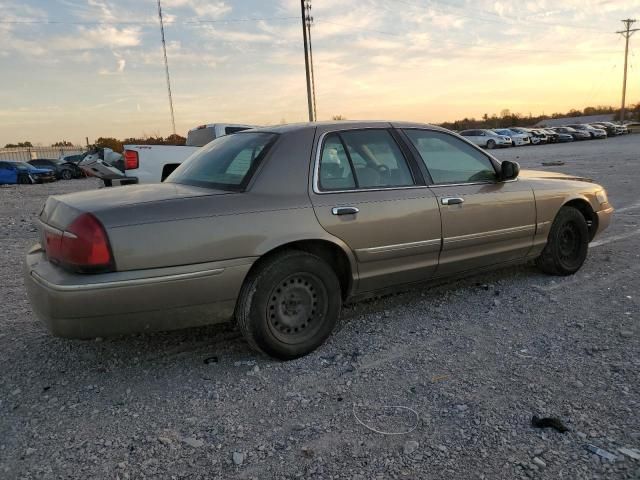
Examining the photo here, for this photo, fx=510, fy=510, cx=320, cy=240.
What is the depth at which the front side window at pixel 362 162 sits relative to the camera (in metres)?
3.56

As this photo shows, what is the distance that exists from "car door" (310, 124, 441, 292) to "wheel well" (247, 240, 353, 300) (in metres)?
0.08

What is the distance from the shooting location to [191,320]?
304 centimetres

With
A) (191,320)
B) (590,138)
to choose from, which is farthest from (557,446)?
(590,138)

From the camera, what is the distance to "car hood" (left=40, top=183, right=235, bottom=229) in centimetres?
288

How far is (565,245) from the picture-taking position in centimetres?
502

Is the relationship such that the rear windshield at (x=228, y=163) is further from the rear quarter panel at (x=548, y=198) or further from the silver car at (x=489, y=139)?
the silver car at (x=489, y=139)

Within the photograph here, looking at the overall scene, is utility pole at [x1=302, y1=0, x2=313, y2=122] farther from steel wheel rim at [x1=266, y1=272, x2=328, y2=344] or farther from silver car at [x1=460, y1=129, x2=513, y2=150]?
steel wheel rim at [x1=266, y1=272, x2=328, y2=344]

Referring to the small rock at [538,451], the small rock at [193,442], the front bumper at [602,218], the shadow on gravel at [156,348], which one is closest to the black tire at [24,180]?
the shadow on gravel at [156,348]

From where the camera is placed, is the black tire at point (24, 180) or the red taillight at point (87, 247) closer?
the red taillight at point (87, 247)

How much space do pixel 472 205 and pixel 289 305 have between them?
5.73 ft

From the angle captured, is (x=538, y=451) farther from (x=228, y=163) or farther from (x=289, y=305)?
(x=228, y=163)

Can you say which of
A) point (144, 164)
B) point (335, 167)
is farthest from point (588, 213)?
point (144, 164)

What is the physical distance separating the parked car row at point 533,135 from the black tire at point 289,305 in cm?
3280

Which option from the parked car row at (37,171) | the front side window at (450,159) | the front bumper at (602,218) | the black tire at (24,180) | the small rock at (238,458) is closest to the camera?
the small rock at (238,458)
